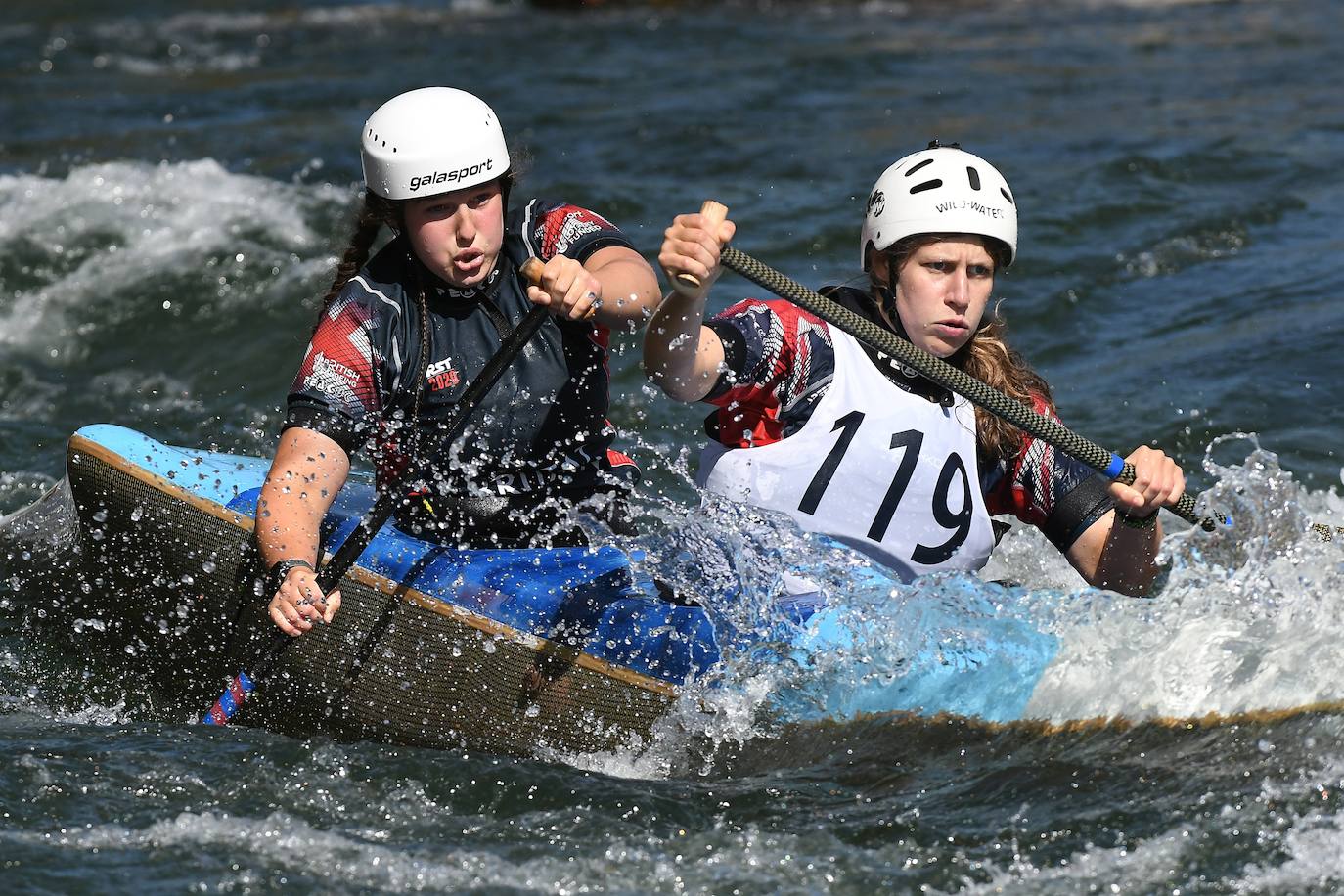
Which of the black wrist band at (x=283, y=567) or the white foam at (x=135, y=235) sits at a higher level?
the white foam at (x=135, y=235)

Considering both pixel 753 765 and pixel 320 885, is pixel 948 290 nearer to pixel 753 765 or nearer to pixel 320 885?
pixel 753 765

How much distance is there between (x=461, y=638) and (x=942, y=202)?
5.79ft

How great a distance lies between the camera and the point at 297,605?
4.09 metres

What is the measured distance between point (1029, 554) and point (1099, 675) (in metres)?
1.61

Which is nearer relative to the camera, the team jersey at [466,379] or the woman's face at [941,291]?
the team jersey at [466,379]

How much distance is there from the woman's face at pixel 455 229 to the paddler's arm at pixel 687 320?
58cm

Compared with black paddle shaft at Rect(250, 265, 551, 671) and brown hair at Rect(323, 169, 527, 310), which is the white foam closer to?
brown hair at Rect(323, 169, 527, 310)

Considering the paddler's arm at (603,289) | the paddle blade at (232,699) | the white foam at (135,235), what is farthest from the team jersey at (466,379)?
the white foam at (135,235)

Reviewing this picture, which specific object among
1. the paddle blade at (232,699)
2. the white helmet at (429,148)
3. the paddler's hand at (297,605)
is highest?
the white helmet at (429,148)

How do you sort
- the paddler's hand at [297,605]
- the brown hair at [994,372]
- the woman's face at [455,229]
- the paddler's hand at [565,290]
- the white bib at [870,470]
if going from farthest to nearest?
1. the brown hair at [994,372]
2. the white bib at [870,470]
3. the woman's face at [455,229]
4. the paddler's hand at [297,605]
5. the paddler's hand at [565,290]

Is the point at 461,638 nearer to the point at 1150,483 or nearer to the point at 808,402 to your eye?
the point at 808,402

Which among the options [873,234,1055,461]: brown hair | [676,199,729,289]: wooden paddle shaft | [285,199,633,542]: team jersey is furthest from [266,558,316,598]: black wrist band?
[873,234,1055,461]: brown hair

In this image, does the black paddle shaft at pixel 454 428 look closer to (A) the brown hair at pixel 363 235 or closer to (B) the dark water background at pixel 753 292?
(A) the brown hair at pixel 363 235

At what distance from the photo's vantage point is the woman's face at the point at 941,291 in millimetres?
4512
